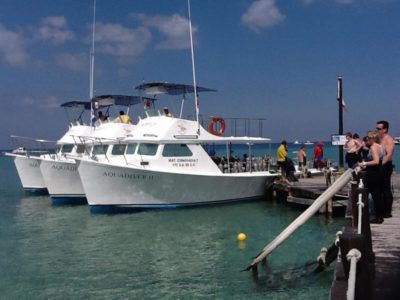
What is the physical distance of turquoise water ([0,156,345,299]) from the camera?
935 cm

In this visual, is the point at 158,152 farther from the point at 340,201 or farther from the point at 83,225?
the point at 340,201

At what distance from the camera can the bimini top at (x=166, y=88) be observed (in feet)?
73.0

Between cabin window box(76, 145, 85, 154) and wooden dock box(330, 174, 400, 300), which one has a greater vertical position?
cabin window box(76, 145, 85, 154)

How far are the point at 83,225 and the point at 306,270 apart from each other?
373 inches

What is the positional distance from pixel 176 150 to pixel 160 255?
8.33m

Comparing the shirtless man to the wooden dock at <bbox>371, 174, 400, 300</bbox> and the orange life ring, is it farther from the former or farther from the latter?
the orange life ring

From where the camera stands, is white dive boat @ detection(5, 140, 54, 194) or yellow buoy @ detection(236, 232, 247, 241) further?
white dive boat @ detection(5, 140, 54, 194)

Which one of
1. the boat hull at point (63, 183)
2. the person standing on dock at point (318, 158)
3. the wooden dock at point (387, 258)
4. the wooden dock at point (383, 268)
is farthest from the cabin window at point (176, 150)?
the wooden dock at point (383, 268)

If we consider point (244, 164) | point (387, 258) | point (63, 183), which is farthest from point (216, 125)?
point (387, 258)

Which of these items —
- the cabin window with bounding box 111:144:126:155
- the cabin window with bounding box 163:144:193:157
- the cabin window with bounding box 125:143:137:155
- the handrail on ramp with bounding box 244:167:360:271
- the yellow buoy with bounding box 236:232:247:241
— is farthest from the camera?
the cabin window with bounding box 111:144:126:155

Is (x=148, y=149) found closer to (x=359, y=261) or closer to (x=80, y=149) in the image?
(x=80, y=149)

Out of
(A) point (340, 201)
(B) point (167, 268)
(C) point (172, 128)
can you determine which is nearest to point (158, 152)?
(C) point (172, 128)

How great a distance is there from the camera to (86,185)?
63.0ft

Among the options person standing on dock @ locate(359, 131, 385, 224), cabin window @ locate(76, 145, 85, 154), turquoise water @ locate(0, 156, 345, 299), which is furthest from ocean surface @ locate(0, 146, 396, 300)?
cabin window @ locate(76, 145, 85, 154)
